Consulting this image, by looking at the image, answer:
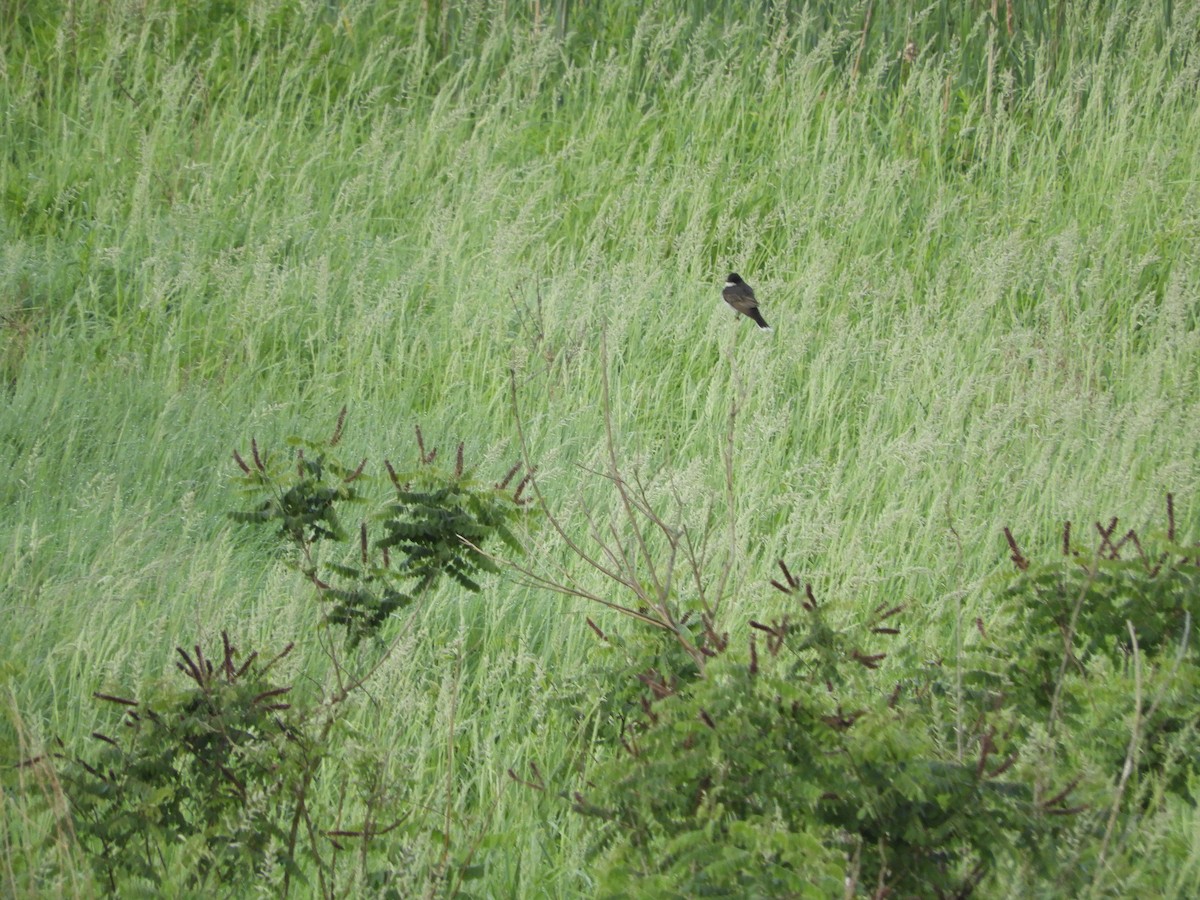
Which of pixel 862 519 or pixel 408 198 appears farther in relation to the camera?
pixel 408 198

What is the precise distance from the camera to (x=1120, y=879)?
1711mm

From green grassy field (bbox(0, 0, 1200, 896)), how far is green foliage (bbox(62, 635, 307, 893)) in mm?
89

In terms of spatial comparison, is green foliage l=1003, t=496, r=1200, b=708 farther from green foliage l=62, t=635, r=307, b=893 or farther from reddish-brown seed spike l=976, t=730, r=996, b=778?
green foliage l=62, t=635, r=307, b=893

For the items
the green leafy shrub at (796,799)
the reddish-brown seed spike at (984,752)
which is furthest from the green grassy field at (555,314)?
the reddish-brown seed spike at (984,752)

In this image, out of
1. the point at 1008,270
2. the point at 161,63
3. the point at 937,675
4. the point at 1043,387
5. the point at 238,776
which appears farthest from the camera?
the point at 161,63

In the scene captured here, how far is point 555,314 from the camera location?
15.3ft

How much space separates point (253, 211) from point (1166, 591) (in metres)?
3.90

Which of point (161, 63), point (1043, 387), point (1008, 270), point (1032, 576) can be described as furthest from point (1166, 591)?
point (161, 63)

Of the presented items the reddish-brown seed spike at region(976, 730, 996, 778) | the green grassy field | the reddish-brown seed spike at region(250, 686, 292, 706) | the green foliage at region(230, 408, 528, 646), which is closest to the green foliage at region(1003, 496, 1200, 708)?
the green grassy field

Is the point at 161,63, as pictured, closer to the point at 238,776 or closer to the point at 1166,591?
the point at 238,776

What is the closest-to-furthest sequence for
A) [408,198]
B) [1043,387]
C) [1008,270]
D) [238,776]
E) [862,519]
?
[238,776]
[862,519]
[1043,387]
[1008,270]
[408,198]

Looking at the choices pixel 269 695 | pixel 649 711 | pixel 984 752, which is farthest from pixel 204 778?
pixel 984 752

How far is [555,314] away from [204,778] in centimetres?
278

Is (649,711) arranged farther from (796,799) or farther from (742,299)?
(742,299)
